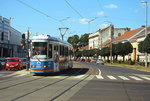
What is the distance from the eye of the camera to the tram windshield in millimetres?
23188

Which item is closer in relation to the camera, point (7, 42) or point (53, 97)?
point (53, 97)

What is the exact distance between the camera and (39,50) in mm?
23344

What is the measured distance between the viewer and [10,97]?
11.4 m

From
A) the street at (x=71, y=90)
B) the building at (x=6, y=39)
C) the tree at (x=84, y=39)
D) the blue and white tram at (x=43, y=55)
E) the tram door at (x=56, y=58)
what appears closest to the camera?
the street at (x=71, y=90)

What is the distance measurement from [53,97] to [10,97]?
163cm

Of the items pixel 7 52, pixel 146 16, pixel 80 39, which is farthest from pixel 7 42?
pixel 80 39

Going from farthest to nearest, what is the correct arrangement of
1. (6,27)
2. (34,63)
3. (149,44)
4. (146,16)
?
(6,27)
(146,16)
(149,44)
(34,63)

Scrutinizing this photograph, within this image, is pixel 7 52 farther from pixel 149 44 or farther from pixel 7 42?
pixel 149 44

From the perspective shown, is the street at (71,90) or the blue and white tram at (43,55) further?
the blue and white tram at (43,55)

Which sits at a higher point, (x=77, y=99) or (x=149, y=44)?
(x=149, y=44)

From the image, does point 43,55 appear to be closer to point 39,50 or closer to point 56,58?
point 39,50

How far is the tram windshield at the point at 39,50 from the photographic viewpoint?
23188 millimetres

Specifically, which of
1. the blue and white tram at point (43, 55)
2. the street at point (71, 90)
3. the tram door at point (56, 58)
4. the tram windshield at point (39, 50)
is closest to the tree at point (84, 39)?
the tram door at point (56, 58)

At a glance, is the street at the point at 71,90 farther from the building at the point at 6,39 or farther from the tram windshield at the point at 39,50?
the building at the point at 6,39
